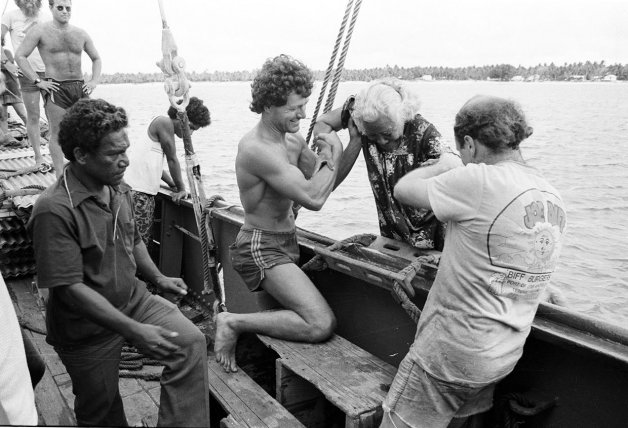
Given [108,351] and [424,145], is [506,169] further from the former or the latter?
[108,351]

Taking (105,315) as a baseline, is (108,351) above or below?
below

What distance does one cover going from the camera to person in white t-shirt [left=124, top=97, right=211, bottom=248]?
461 cm

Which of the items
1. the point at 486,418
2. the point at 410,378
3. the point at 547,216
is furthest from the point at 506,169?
the point at 486,418

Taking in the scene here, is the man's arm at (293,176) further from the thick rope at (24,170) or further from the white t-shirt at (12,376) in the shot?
the thick rope at (24,170)

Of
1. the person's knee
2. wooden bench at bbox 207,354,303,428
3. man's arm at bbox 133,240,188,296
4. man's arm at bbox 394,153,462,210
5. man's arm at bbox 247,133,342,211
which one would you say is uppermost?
man's arm at bbox 394,153,462,210

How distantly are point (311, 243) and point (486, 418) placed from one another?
1.43 meters

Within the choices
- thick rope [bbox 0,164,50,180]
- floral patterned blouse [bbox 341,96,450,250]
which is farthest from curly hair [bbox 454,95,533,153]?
thick rope [bbox 0,164,50,180]

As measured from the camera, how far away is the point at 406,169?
2998 mm

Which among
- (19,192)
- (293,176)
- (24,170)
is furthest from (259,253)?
(24,170)

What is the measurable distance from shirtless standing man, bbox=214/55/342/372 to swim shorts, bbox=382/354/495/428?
0.88m

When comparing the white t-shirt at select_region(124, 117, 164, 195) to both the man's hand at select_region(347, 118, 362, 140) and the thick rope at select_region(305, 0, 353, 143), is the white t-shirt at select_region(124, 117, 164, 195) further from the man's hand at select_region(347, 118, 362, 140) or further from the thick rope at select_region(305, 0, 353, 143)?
the man's hand at select_region(347, 118, 362, 140)

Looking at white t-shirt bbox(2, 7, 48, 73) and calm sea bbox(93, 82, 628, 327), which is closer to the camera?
white t-shirt bbox(2, 7, 48, 73)

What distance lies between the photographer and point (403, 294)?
2.65 meters

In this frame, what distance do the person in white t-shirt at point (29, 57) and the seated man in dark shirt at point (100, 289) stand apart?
191 inches
